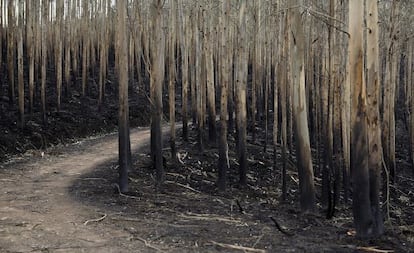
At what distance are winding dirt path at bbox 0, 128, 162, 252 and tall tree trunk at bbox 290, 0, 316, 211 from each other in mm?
3633

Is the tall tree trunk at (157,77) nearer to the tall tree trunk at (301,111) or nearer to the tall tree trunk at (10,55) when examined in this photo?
the tall tree trunk at (301,111)

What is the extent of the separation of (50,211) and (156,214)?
66.5 inches

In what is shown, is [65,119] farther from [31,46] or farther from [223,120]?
[223,120]

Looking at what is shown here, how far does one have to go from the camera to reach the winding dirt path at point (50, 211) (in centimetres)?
608

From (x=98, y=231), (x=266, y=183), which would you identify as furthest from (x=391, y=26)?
(x=98, y=231)

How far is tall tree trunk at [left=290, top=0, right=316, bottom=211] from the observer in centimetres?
870

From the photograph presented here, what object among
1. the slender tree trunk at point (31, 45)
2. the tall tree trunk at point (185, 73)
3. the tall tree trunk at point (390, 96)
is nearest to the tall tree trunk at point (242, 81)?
the tall tree trunk at point (390, 96)

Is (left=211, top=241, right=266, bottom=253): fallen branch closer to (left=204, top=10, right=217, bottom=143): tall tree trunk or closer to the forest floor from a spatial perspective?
the forest floor

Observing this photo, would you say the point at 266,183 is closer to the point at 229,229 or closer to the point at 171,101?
the point at 171,101

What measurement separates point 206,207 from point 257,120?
14358mm

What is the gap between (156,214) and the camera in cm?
786

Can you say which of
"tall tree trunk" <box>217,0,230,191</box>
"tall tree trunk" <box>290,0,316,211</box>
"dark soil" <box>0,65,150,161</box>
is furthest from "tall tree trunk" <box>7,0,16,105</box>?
"tall tree trunk" <box>290,0,316,211</box>

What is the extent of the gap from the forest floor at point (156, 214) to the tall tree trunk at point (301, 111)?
1.56ft

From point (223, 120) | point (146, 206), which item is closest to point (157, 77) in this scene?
point (223, 120)
